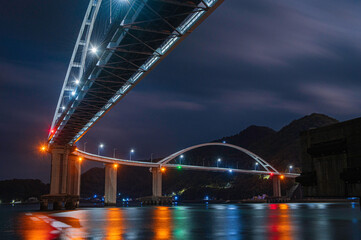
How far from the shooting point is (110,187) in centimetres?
12838

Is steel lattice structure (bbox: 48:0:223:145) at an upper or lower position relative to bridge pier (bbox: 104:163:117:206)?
upper

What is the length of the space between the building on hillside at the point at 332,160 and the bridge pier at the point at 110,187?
398ft

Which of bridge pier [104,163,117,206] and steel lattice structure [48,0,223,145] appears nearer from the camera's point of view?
steel lattice structure [48,0,223,145]

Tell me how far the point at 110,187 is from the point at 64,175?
121ft

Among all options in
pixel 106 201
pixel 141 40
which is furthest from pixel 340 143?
pixel 106 201

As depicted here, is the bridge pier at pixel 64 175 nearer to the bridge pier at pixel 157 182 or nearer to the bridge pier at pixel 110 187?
the bridge pier at pixel 110 187

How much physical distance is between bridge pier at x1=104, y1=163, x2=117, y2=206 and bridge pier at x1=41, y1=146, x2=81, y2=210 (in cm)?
2692

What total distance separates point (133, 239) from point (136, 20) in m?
21.8

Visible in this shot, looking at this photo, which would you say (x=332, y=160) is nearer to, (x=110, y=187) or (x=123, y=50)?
(x=123, y=50)

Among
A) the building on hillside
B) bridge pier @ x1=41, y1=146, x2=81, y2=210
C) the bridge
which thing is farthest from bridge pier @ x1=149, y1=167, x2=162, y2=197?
the building on hillside

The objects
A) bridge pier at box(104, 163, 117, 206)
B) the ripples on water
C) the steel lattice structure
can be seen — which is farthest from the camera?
bridge pier at box(104, 163, 117, 206)

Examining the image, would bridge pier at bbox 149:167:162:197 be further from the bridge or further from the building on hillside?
the building on hillside

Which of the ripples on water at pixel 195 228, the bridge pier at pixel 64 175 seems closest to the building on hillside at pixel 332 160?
the ripples on water at pixel 195 228

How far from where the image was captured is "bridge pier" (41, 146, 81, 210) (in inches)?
3273
